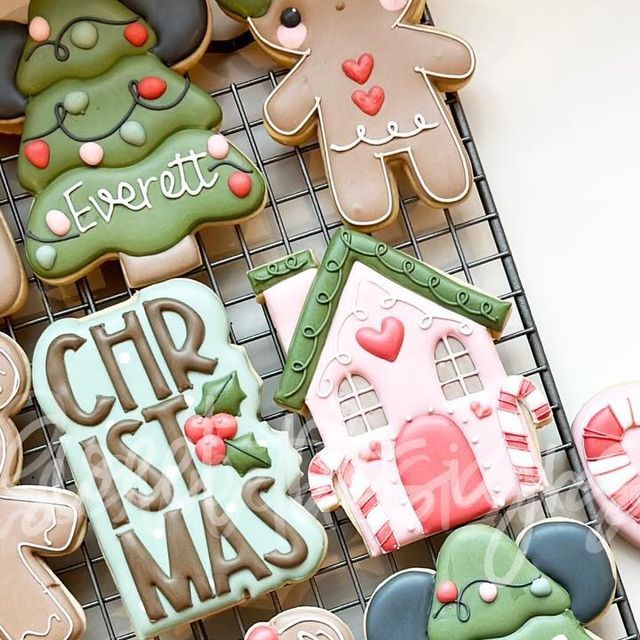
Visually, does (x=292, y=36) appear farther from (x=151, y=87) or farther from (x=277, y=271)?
(x=277, y=271)

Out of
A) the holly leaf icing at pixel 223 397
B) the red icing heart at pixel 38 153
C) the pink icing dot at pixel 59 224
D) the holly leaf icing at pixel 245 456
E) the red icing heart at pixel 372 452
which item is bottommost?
the red icing heart at pixel 372 452

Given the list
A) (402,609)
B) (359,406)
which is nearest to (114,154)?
(359,406)

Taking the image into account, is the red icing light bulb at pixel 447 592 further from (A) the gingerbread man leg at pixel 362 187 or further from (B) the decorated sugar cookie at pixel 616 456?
(A) the gingerbread man leg at pixel 362 187

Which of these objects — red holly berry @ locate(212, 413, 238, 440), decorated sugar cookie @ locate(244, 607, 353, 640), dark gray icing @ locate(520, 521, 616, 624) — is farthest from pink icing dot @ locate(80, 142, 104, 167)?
dark gray icing @ locate(520, 521, 616, 624)

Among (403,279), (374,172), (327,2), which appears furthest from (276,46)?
(403,279)

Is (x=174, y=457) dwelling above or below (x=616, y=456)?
above

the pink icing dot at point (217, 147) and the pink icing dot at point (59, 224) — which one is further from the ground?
the pink icing dot at point (217, 147)

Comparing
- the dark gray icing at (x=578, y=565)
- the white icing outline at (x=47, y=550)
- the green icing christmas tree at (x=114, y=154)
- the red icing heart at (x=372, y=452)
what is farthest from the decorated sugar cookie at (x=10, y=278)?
the dark gray icing at (x=578, y=565)
